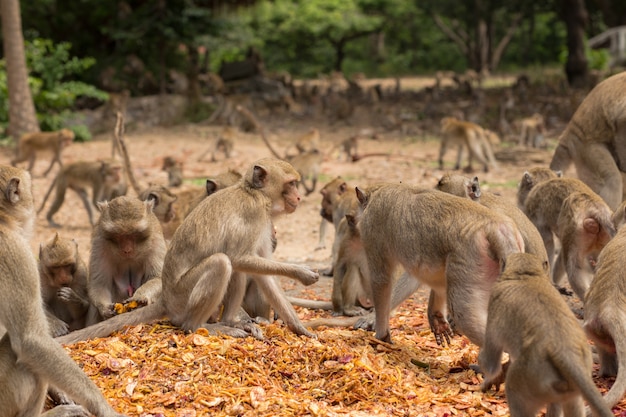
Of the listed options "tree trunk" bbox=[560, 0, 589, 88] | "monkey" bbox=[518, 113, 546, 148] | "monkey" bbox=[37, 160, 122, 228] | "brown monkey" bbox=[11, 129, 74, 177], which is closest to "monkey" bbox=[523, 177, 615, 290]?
"monkey" bbox=[37, 160, 122, 228]

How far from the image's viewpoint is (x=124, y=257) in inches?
271

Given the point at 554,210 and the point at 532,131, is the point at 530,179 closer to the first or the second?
the point at 554,210

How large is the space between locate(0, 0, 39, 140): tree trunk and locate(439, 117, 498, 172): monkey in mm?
Answer: 10345

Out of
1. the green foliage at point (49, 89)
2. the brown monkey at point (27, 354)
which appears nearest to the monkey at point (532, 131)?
the green foliage at point (49, 89)

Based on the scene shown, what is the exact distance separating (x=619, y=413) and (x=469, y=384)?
1051 mm

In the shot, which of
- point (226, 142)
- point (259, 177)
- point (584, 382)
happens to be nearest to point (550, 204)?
point (259, 177)

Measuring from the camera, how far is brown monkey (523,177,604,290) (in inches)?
325

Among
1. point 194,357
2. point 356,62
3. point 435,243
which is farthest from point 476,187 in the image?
point 356,62

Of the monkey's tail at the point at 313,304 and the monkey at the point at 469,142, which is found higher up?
the monkey's tail at the point at 313,304

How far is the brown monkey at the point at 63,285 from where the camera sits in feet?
22.1

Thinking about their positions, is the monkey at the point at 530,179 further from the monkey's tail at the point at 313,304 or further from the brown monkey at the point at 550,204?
the monkey's tail at the point at 313,304

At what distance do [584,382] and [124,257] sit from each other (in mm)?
4046

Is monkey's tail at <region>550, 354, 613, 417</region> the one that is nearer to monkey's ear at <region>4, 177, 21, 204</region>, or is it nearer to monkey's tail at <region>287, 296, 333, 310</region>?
monkey's ear at <region>4, 177, 21, 204</region>

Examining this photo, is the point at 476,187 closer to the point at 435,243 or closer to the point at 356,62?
the point at 435,243
